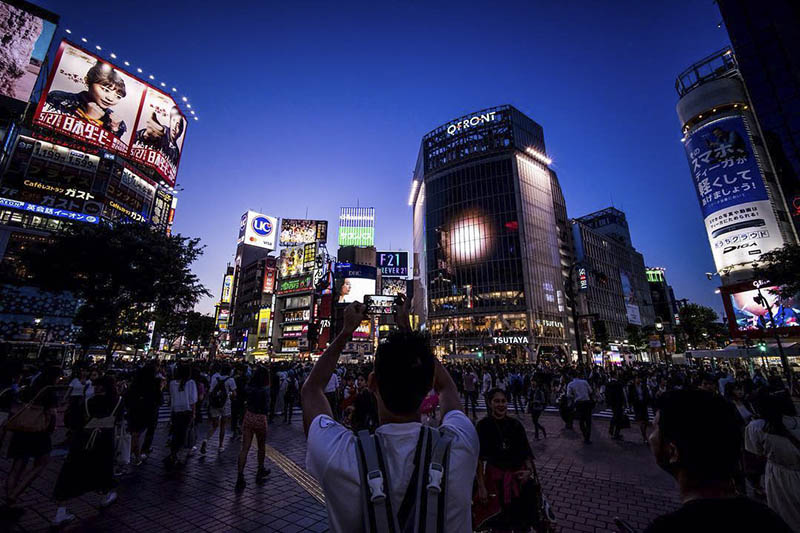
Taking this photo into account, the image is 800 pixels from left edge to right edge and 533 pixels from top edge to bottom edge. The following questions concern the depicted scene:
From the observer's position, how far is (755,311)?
36.2 metres

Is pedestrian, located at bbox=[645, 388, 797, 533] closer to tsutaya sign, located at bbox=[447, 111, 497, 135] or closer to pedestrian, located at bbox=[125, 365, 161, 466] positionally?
pedestrian, located at bbox=[125, 365, 161, 466]

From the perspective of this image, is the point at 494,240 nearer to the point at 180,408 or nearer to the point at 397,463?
the point at 180,408

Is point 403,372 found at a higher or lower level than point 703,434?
higher

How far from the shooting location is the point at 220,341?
8450cm

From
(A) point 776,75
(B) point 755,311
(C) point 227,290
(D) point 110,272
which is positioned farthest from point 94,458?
(C) point 227,290

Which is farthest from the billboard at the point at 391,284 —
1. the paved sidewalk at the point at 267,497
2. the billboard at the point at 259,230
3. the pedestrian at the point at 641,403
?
the paved sidewalk at the point at 267,497

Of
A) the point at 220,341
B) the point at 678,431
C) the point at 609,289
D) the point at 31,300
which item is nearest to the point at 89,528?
the point at 678,431

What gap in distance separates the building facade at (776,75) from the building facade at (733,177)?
85 cm

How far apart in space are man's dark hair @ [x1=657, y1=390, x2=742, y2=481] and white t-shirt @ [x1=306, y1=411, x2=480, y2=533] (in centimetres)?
98

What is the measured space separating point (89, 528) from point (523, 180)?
76540 millimetres

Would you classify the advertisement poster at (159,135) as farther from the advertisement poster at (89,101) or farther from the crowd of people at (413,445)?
the crowd of people at (413,445)

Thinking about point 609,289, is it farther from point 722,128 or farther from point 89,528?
point 89,528

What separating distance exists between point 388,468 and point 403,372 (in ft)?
1.50

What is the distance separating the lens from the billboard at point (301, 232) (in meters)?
74.4
